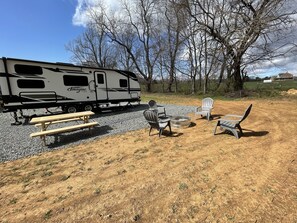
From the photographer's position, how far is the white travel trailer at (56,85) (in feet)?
23.4

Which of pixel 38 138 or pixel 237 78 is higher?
pixel 237 78

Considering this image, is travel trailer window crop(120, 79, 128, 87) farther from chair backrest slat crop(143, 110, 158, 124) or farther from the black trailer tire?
chair backrest slat crop(143, 110, 158, 124)

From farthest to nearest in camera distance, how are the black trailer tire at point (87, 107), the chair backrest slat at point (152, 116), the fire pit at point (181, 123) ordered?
the black trailer tire at point (87, 107) < the fire pit at point (181, 123) < the chair backrest slat at point (152, 116)

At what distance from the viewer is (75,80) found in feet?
29.0

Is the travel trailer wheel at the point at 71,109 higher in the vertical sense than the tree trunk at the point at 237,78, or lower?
lower

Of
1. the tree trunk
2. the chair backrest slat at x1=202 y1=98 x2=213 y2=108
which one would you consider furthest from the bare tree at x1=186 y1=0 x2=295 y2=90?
the chair backrest slat at x1=202 y1=98 x2=213 y2=108

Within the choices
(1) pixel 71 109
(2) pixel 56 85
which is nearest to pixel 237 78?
(1) pixel 71 109

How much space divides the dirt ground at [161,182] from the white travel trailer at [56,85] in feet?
Answer: 15.2

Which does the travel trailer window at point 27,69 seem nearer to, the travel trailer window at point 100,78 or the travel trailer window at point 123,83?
the travel trailer window at point 100,78

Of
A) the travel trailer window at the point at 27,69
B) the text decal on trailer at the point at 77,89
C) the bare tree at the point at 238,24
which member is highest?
the bare tree at the point at 238,24

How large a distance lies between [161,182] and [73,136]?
4.00m

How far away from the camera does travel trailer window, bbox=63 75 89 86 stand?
338 inches

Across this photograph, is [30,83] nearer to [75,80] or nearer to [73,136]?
[75,80]

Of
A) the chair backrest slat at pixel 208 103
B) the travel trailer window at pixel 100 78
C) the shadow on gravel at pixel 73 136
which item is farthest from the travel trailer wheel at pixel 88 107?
the chair backrest slat at pixel 208 103
